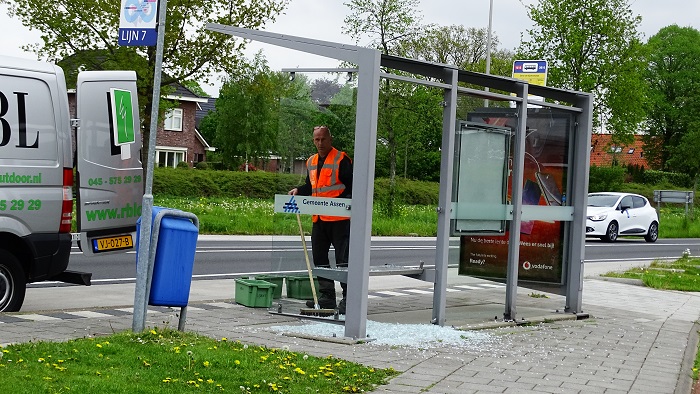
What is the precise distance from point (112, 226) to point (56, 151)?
972 mm

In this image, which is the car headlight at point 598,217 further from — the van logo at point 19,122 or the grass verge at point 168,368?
the grass verge at point 168,368

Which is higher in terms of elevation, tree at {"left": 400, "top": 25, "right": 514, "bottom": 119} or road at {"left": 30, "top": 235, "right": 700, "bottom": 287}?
tree at {"left": 400, "top": 25, "right": 514, "bottom": 119}

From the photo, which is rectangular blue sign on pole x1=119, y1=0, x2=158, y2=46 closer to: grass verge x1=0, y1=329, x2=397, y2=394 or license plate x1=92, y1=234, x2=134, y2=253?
grass verge x1=0, y1=329, x2=397, y2=394

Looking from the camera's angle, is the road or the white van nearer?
the white van

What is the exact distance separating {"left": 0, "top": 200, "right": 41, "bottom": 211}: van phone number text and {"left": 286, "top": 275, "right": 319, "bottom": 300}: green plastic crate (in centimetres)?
290

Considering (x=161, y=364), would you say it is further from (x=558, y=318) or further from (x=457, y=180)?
(x=558, y=318)

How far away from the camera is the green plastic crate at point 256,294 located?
37.0 ft

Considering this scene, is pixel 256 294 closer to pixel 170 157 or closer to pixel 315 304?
pixel 315 304

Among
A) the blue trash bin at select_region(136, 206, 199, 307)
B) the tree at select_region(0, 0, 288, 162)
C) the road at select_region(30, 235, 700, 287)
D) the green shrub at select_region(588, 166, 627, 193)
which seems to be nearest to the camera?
the blue trash bin at select_region(136, 206, 199, 307)

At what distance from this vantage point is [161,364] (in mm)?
6914

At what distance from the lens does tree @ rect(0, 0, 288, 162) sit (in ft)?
88.9

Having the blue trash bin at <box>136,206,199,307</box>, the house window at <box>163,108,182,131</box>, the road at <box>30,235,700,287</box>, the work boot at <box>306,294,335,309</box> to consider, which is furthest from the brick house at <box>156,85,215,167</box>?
the blue trash bin at <box>136,206,199,307</box>

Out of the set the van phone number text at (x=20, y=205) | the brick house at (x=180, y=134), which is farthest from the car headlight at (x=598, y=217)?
the brick house at (x=180, y=134)

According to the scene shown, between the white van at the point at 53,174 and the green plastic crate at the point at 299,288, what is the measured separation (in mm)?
1851
